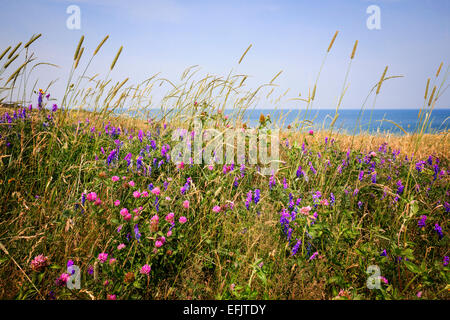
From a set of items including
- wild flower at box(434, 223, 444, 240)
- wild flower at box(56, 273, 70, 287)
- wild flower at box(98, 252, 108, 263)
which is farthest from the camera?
wild flower at box(434, 223, 444, 240)

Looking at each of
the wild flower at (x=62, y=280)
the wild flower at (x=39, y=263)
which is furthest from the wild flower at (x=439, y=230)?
the wild flower at (x=39, y=263)

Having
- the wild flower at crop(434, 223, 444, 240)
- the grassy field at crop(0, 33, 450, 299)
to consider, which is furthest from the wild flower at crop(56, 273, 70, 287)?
the wild flower at crop(434, 223, 444, 240)

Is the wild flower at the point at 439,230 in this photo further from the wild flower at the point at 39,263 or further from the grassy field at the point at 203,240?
the wild flower at the point at 39,263

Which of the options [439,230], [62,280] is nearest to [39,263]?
[62,280]

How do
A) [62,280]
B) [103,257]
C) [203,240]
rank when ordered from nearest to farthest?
[62,280], [103,257], [203,240]

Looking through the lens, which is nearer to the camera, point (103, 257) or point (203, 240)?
point (103, 257)

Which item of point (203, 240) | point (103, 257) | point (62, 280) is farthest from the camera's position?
point (203, 240)

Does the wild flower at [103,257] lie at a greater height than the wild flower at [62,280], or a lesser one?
greater

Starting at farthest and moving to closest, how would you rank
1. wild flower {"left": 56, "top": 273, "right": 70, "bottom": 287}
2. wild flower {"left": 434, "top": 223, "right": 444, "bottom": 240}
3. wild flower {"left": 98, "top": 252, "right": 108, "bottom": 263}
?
wild flower {"left": 434, "top": 223, "right": 444, "bottom": 240}, wild flower {"left": 98, "top": 252, "right": 108, "bottom": 263}, wild flower {"left": 56, "top": 273, "right": 70, "bottom": 287}

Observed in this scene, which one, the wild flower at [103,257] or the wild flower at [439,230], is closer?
the wild flower at [103,257]

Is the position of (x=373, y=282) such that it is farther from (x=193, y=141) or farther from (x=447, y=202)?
(x=193, y=141)

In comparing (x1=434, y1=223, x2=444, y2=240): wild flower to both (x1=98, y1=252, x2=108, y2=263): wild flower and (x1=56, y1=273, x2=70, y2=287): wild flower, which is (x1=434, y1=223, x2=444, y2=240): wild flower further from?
(x1=56, y1=273, x2=70, y2=287): wild flower

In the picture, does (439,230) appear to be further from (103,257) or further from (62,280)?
(62,280)

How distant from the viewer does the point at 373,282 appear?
1.24 meters
